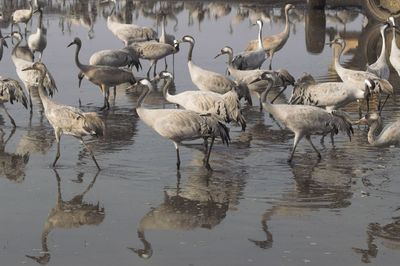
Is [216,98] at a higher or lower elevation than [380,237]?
higher

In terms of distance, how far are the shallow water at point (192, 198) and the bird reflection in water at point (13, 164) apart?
1.0 inches

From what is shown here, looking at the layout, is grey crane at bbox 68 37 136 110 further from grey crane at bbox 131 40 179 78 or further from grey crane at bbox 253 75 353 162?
Result: grey crane at bbox 253 75 353 162

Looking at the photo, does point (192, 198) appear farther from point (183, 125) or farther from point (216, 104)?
point (216, 104)

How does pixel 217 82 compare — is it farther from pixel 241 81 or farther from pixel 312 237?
pixel 312 237

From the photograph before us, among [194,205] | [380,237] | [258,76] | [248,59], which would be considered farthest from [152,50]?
[380,237]

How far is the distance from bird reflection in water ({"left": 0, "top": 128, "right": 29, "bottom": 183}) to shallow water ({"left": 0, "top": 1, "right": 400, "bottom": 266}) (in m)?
0.03

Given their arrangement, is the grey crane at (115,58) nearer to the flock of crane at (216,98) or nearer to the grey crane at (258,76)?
the flock of crane at (216,98)

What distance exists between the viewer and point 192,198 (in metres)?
10.4

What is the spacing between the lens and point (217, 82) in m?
15.6

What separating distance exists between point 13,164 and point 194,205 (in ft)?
10.3

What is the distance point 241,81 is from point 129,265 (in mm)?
8231

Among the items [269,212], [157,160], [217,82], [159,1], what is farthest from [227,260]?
[159,1]

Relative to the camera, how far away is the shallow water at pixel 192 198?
8516mm

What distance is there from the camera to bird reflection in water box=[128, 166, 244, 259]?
932 cm
